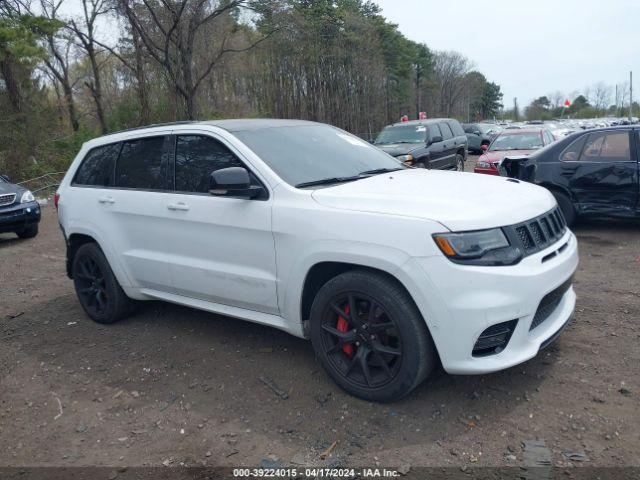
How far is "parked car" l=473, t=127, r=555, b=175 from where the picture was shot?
11.8 metres

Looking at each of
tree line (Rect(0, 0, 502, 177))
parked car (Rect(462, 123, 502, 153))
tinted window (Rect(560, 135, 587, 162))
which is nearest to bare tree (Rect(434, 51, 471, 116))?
tree line (Rect(0, 0, 502, 177))

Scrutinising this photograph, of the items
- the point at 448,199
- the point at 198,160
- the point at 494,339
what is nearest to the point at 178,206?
the point at 198,160

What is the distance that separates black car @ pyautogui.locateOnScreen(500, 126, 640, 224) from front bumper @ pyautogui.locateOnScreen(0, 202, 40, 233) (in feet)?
28.6

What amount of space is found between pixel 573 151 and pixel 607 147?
428mm

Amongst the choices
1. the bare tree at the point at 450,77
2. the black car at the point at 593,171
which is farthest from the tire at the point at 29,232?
the bare tree at the point at 450,77

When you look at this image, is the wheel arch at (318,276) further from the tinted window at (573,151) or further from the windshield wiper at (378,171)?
the tinted window at (573,151)

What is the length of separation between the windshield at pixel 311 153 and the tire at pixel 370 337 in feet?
3.00

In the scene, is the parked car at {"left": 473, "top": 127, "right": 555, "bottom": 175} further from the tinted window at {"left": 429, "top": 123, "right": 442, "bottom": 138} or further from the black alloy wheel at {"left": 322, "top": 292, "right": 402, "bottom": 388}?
the black alloy wheel at {"left": 322, "top": 292, "right": 402, "bottom": 388}

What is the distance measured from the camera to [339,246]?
3219mm

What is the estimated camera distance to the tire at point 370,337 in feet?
10.0

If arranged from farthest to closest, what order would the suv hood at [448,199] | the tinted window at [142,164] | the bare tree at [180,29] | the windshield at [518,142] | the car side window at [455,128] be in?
the bare tree at [180,29]
the car side window at [455,128]
the windshield at [518,142]
the tinted window at [142,164]
the suv hood at [448,199]

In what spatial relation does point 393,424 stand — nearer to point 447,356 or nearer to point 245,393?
point 447,356

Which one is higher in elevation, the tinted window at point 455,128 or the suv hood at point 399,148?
the tinted window at point 455,128

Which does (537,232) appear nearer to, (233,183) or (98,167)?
(233,183)
